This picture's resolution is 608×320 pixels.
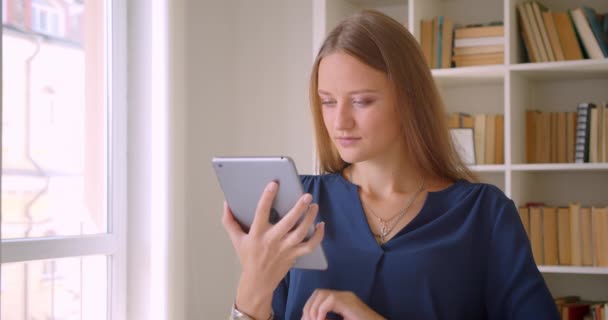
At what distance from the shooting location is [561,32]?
2920 mm

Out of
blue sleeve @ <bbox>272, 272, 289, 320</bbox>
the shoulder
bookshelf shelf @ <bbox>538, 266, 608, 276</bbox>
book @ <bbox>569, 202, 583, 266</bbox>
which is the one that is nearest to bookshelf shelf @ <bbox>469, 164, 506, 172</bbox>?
book @ <bbox>569, 202, 583, 266</bbox>

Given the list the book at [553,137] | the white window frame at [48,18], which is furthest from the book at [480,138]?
the white window frame at [48,18]

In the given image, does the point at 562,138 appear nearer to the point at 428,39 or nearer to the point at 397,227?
the point at 428,39

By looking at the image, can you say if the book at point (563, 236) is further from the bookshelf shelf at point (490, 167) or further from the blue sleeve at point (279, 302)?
the blue sleeve at point (279, 302)

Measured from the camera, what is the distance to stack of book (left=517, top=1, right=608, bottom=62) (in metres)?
2.87

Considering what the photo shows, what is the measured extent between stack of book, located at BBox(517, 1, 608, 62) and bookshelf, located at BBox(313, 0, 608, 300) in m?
0.05

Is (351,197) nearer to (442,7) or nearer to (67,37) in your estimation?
(67,37)

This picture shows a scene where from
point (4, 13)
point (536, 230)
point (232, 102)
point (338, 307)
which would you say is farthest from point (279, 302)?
→ point (232, 102)

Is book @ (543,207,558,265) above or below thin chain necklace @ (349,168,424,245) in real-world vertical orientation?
below

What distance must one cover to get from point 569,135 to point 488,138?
0.32 m

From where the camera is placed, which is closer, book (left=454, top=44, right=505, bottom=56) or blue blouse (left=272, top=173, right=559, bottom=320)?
blue blouse (left=272, top=173, right=559, bottom=320)

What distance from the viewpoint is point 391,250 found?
146 cm

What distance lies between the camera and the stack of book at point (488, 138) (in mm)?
3018

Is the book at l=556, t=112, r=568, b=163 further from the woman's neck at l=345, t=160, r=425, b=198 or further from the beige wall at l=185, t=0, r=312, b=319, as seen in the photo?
the woman's neck at l=345, t=160, r=425, b=198
